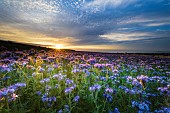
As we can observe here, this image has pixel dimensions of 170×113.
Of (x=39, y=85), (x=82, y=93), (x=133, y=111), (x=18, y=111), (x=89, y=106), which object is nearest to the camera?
(x=18, y=111)

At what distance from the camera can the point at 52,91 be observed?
15.9 feet

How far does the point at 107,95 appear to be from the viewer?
162 inches

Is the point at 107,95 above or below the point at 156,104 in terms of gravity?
above

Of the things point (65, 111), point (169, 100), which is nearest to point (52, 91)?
point (65, 111)

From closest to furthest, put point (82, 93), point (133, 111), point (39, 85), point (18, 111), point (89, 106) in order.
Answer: point (18, 111) < point (133, 111) < point (89, 106) < point (82, 93) < point (39, 85)

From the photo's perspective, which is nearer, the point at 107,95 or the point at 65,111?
the point at 65,111

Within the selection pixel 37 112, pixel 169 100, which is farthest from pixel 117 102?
pixel 37 112

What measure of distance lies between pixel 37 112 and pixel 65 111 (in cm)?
68

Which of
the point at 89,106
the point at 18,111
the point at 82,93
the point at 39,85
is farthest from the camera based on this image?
the point at 39,85

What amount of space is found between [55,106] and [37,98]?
53 centimetres

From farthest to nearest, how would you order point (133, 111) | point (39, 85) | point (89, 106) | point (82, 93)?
point (39, 85), point (82, 93), point (89, 106), point (133, 111)

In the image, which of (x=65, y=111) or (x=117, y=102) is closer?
(x=65, y=111)

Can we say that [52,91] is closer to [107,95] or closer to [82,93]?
[82,93]

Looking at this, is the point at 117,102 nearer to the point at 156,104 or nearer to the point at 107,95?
the point at 107,95
